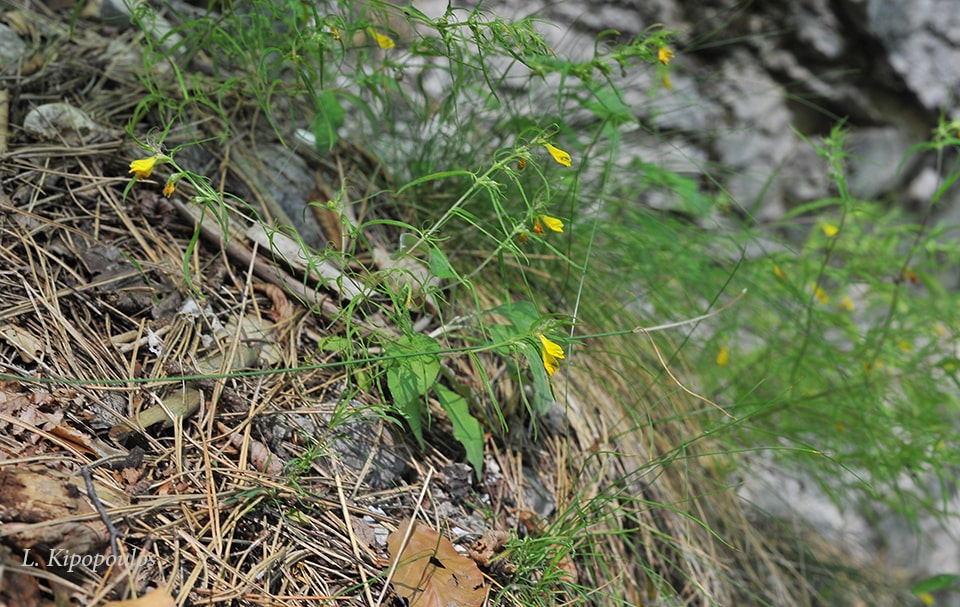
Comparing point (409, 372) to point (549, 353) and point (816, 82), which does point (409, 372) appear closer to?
point (549, 353)

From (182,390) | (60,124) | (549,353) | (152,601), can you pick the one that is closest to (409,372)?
(549,353)

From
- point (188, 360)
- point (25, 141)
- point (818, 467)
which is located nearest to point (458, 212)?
point (188, 360)

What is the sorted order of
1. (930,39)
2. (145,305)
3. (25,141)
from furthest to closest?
(930,39) < (25,141) < (145,305)

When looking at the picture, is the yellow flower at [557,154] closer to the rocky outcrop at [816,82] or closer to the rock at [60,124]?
the rock at [60,124]

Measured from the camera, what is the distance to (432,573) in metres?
1.06

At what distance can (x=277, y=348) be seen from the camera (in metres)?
1.26

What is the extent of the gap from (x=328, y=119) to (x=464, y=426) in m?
0.73

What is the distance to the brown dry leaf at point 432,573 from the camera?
1.04 m

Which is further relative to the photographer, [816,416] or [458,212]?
[816,416]

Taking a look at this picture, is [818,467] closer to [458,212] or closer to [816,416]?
[816,416]

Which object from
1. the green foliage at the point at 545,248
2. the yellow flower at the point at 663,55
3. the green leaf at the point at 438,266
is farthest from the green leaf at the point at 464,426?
the yellow flower at the point at 663,55

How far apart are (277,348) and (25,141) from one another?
689mm

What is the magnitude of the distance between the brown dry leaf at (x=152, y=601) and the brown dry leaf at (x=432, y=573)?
1.08 feet

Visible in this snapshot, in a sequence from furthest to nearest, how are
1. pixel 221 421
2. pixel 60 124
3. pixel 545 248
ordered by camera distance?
pixel 545 248 → pixel 60 124 → pixel 221 421
